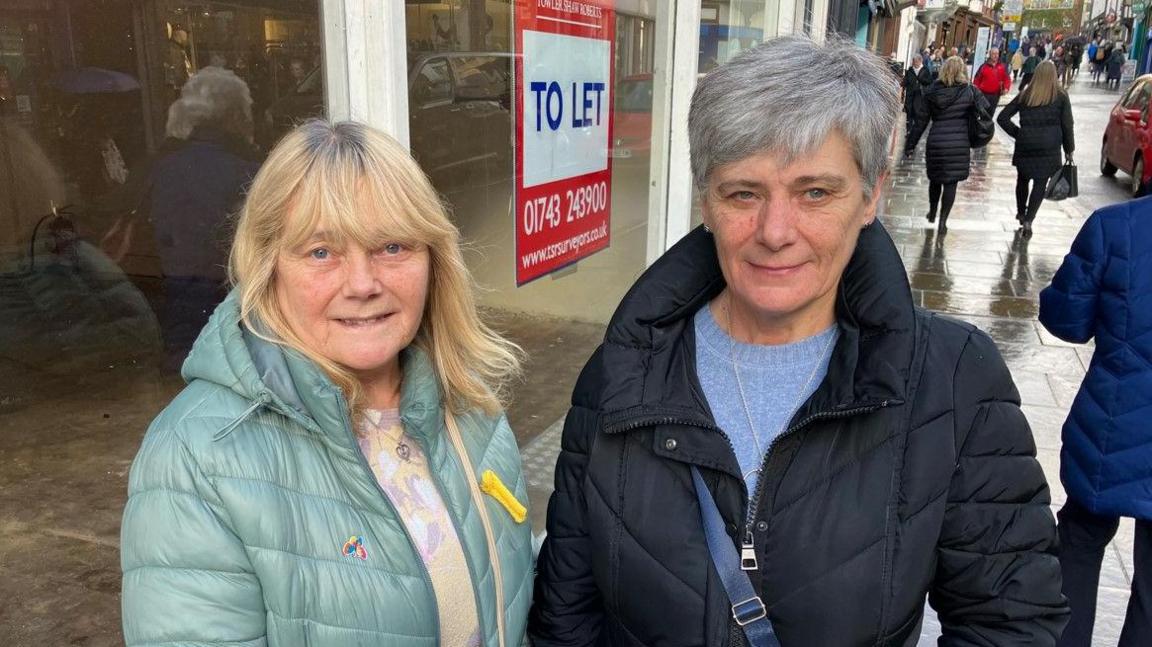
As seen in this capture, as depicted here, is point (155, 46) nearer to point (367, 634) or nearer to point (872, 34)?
point (367, 634)

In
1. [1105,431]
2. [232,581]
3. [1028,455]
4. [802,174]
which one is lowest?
[1105,431]

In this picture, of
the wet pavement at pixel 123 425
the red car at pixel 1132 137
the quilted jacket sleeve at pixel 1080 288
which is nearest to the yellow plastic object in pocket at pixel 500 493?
the quilted jacket sleeve at pixel 1080 288

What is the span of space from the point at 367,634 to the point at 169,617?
0.30m

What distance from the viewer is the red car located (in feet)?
41.0

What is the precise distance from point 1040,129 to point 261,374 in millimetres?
10440

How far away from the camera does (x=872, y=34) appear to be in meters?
26.8

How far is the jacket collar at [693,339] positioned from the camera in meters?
1.44

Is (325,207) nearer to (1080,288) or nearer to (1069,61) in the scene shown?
(1080,288)

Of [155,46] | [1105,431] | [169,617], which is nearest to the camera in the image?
[169,617]

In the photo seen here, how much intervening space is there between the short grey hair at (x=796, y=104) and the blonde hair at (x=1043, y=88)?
9.64 m

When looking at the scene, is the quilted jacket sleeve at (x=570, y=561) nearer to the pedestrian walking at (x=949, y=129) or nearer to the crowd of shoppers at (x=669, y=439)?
the crowd of shoppers at (x=669, y=439)

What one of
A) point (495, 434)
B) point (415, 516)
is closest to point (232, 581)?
point (415, 516)

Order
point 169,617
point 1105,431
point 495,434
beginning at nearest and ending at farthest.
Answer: point 169,617 < point 495,434 < point 1105,431

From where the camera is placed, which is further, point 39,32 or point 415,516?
point 39,32
